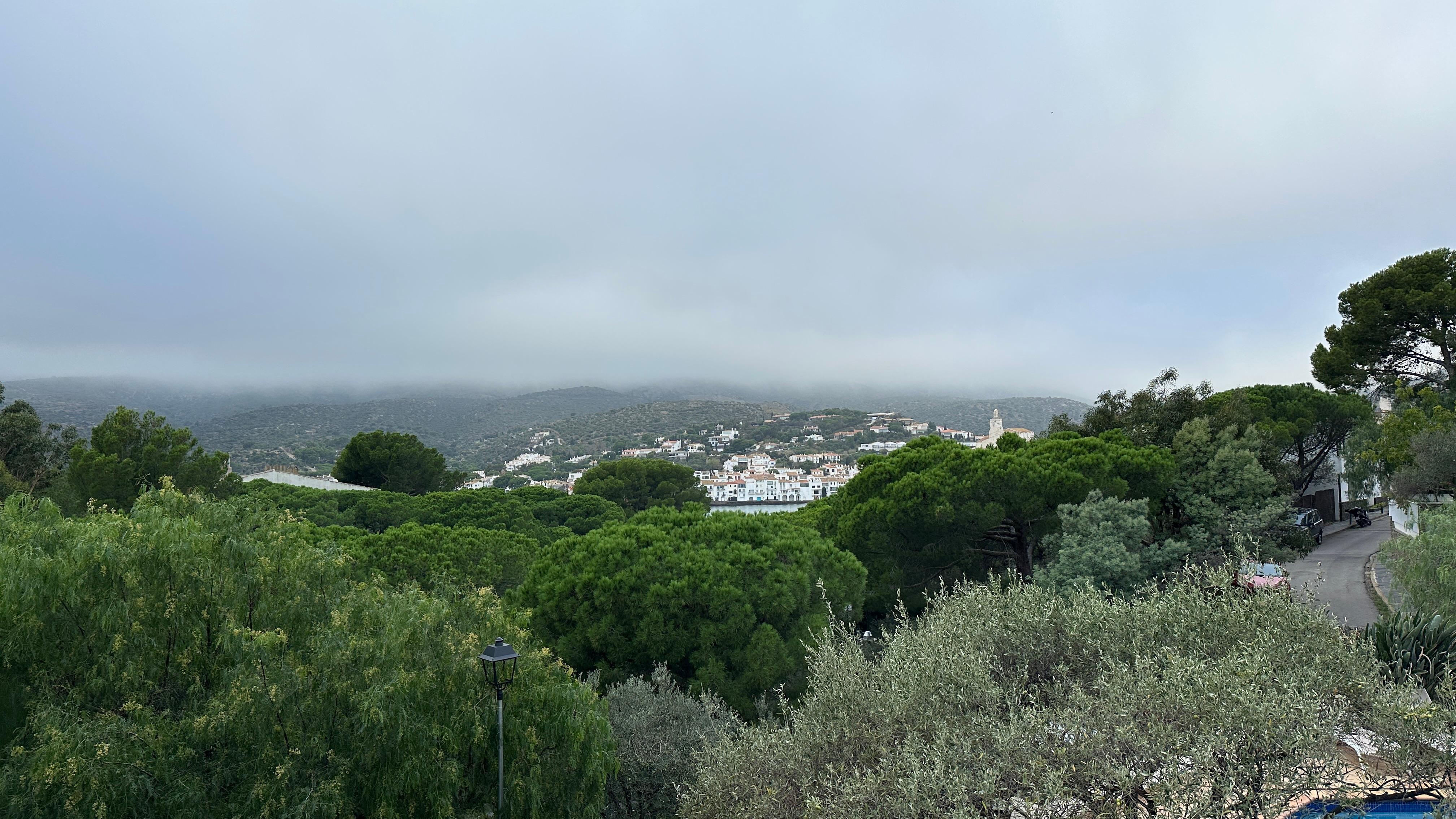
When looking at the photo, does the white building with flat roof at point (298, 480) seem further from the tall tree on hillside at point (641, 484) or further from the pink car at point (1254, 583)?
the pink car at point (1254, 583)

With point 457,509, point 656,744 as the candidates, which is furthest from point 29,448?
point 656,744

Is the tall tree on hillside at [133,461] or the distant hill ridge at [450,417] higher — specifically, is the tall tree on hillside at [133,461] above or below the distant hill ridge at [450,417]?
above

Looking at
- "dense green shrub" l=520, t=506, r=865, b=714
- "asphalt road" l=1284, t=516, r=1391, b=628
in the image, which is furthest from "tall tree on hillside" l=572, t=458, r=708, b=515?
"dense green shrub" l=520, t=506, r=865, b=714

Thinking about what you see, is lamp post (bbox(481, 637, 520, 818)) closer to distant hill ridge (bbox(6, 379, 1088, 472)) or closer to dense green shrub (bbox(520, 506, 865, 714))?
dense green shrub (bbox(520, 506, 865, 714))

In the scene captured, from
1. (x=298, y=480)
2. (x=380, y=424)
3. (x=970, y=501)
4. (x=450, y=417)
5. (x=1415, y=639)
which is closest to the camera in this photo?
(x=1415, y=639)

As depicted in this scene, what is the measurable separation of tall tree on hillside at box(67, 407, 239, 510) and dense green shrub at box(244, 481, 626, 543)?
8.47 feet

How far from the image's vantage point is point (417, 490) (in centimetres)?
4534

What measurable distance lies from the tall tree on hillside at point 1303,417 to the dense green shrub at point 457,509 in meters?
22.5

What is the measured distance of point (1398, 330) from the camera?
2648 centimetres

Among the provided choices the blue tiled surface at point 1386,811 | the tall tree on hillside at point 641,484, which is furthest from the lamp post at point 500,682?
the tall tree on hillside at point 641,484

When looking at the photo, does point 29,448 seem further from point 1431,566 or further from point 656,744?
point 1431,566

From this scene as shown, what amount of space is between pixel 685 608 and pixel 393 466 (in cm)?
3838

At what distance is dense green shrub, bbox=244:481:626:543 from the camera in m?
26.3

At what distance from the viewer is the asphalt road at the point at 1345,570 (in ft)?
58.1
